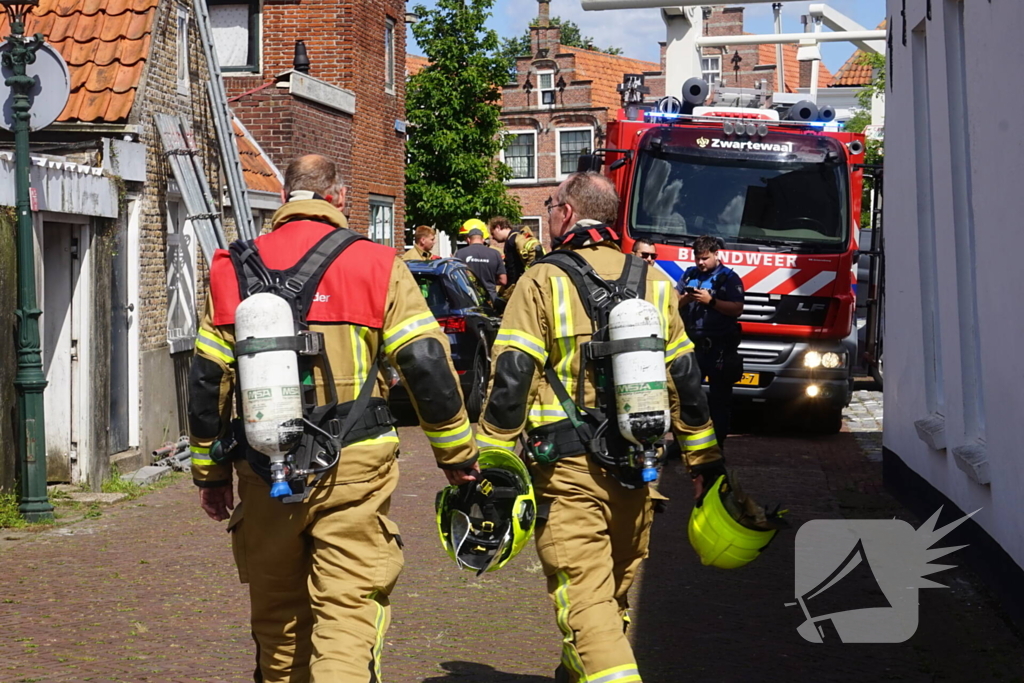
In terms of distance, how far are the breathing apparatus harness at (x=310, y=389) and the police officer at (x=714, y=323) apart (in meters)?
6.50

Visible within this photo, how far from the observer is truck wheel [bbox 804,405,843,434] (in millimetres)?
13767

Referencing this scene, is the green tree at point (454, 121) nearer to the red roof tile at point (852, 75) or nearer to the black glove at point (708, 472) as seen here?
the red roof tile at point (852, 75)

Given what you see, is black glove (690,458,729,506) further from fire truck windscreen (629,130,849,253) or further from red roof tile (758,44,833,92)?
red roof tile (758,44,833,92)

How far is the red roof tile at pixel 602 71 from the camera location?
58562 millimetres

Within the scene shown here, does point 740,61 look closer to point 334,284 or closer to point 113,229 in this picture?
point 113,229

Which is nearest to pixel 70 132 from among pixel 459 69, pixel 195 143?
pixel 195 143

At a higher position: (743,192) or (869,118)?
(869,118)

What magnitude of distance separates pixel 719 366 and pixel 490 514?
6236 millimetres

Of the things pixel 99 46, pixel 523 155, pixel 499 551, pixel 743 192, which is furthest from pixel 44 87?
pixel 523 155

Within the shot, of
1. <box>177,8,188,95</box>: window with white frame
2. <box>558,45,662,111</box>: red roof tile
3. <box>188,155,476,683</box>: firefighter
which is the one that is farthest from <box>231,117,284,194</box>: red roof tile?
<box>558,45,662,111</box>: red roof tile

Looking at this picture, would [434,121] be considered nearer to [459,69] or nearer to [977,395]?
[459,69]

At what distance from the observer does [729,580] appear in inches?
294

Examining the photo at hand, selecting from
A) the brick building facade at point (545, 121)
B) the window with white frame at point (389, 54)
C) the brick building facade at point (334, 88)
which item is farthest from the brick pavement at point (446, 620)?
the brick building facade at point (545, 121)

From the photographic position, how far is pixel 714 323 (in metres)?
10.8
